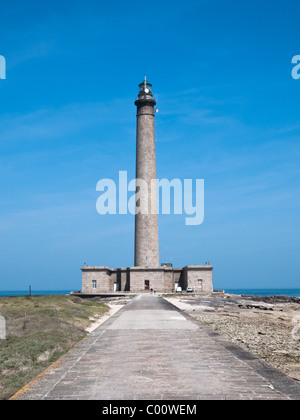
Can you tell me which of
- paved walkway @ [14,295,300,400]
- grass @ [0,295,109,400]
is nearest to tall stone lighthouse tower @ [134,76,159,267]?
grass @ [0,295,109,400]

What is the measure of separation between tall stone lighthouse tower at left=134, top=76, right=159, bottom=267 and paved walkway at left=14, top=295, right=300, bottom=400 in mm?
41698

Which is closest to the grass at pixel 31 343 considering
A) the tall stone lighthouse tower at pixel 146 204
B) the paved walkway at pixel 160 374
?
the paved walkway at pixel 160 374

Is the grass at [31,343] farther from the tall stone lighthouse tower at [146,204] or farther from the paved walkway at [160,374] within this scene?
the tall stone lighthouse tower at [146,204]

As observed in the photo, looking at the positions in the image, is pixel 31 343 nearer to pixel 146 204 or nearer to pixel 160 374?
pixel 160 374

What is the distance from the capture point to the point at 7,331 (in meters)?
15.2

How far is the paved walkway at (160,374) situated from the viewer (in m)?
6.38

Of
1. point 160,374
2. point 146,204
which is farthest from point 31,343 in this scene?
point 146,204

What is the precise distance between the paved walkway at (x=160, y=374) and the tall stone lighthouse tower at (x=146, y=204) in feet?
137

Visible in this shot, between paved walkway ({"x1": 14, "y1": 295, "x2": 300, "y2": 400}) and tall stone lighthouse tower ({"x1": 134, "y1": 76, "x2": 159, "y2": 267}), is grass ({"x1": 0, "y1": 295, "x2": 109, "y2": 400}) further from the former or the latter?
tall stone lighthouse tower ({"x1": 134, "y1": 76, "x2": 159, "y2": 267})

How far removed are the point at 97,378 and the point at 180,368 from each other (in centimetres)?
161

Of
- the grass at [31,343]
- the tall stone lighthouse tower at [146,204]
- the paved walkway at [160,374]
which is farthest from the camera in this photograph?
the tall stone lighthouse tower at [146,204]

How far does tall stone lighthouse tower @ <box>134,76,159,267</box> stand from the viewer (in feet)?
176
